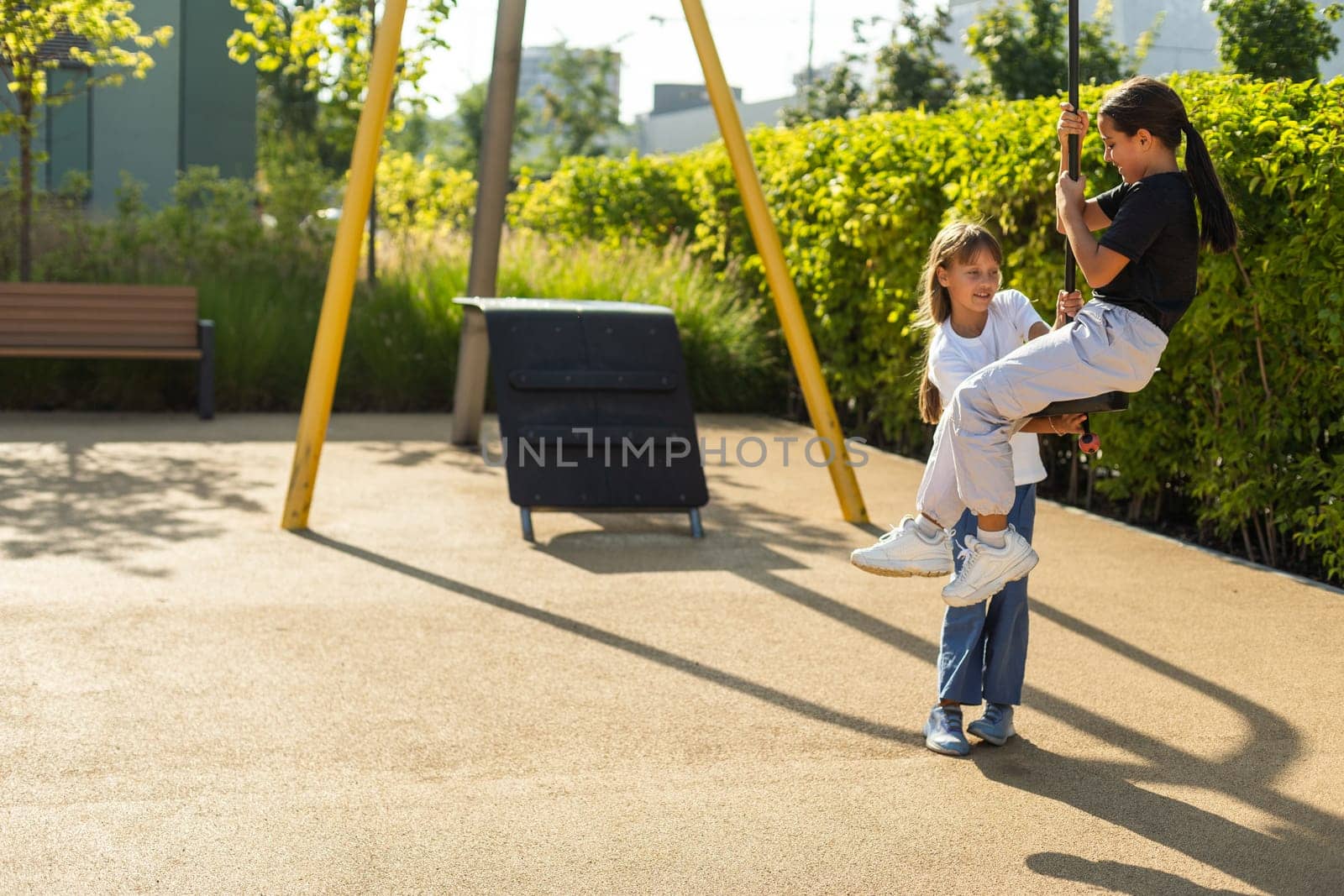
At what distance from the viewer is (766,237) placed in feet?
26.7

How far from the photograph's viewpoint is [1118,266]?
359 cm

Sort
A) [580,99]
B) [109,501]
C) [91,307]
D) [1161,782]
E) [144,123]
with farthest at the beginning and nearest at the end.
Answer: [580,99] → [144,123] → [91,307] → [109,501] → [1161,782]

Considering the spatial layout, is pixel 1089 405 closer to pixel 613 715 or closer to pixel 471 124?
pixel 613 715

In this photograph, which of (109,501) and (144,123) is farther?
(144,123)

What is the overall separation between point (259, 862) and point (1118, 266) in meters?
2.49

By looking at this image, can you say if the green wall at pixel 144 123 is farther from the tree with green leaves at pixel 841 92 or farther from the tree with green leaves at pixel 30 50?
the tree with green leaves at pixel 841 92

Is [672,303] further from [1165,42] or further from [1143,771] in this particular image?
[1165,42]

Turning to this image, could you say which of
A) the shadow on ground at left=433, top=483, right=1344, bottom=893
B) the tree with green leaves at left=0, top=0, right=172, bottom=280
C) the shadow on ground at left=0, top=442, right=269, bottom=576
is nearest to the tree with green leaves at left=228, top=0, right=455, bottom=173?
the tree with green leaves at left=0, top=0, right=172, bottom=280

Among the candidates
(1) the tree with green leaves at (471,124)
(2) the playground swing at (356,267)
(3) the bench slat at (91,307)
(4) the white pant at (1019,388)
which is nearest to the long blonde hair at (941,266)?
(4) the white pant at (1019,388)

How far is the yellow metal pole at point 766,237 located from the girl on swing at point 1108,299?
4120 mm

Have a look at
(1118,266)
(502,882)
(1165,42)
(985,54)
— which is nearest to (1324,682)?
(1118,266)

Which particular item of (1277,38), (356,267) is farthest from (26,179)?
(1277,38)

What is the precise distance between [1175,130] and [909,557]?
1297 mm

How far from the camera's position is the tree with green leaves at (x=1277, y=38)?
494 inches
